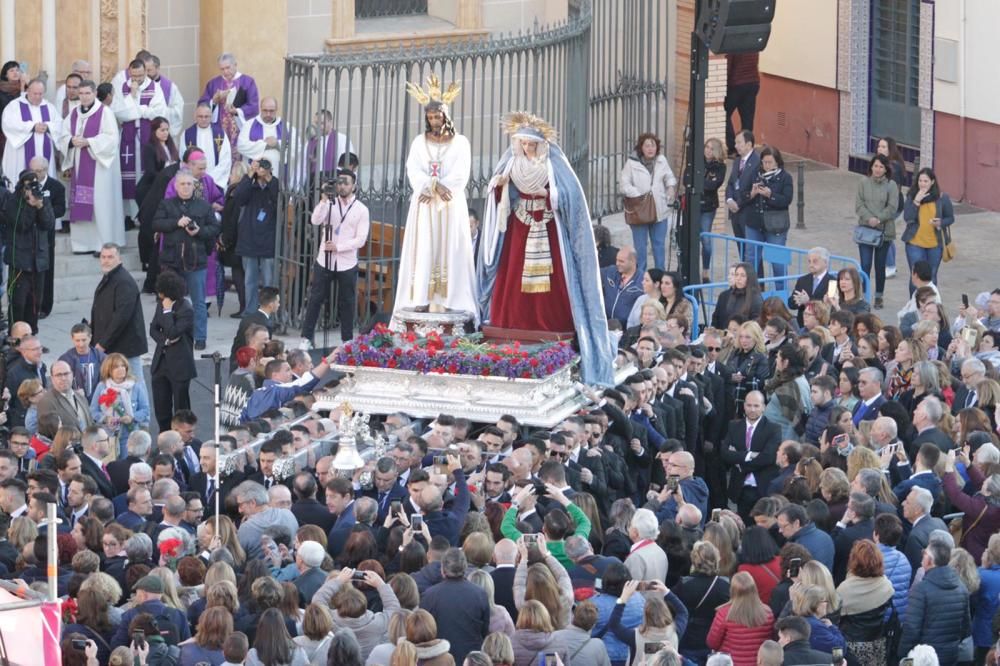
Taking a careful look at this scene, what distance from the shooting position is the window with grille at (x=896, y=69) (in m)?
31.7

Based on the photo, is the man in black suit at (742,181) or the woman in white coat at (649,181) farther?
the man in black suit at (742,181)

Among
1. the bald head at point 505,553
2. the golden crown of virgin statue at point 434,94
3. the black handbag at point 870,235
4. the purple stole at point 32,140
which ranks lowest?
the bald head at point 505,553

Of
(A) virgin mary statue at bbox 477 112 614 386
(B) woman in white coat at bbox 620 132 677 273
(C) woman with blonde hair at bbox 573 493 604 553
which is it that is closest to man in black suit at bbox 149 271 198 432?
(A) virgin mary statue at bbox 477 112 614 386

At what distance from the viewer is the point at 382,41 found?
95.1ft

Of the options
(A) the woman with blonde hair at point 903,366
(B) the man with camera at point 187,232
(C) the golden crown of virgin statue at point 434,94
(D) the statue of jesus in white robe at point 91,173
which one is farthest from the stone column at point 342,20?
(A) the woman with blonde hair at point 903,366

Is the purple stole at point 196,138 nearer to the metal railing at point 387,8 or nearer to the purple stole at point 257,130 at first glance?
the purple stole at point 257,130

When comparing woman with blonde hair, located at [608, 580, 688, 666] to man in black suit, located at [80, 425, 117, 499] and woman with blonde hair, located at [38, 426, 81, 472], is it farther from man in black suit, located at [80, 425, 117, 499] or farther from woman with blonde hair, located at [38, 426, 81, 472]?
woman with blonde hair, located at [38, 426, 81, 472]

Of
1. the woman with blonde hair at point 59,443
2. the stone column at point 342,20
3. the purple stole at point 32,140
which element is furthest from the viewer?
the stone column at point 342,20

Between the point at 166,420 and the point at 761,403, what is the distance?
5.31 m

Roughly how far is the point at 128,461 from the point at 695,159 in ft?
26.5

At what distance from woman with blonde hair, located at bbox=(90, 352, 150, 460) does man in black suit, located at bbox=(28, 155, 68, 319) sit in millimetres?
4356

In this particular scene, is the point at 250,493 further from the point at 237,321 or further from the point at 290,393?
the point at 237,321

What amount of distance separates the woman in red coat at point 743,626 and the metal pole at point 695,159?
9.66 meters

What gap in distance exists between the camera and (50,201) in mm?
23297
